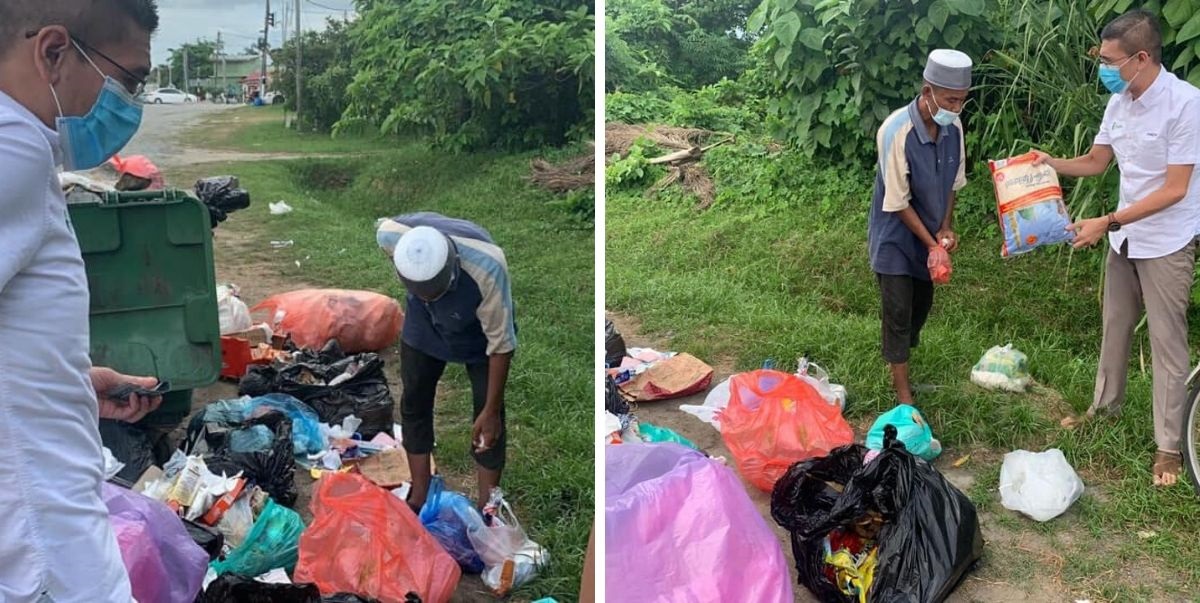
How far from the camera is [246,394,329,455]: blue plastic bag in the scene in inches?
120

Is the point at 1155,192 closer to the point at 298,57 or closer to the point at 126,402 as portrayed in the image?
the point at 298,57

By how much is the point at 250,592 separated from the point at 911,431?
7.26 ft

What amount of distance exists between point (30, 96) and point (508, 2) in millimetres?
1181

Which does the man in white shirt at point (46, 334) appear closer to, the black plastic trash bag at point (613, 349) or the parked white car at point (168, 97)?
the parked white car at point (168, 97)

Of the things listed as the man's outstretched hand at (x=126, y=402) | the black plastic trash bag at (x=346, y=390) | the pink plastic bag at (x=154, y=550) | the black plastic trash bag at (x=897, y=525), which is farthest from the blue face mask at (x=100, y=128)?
the black plastic trash bag at (x=897, y=525)

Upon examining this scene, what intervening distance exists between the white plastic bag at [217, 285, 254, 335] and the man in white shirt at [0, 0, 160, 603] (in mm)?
1105

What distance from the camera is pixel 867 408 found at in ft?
12.8

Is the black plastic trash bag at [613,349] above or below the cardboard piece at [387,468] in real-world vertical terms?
above

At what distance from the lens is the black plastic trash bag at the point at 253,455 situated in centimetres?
285

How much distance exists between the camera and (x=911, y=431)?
3.56m

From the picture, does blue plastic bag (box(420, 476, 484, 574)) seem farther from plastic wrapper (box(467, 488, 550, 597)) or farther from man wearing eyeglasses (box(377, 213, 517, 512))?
man wearing eyeglasses (box(377, 213, 517, 512))

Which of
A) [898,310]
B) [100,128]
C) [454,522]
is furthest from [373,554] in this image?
[898,310]

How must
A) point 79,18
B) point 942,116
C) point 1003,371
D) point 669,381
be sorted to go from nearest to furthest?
point 79,18 < point 942,116 < point 1003,371 < point 669,381

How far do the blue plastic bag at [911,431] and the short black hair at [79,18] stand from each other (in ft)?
8.54
